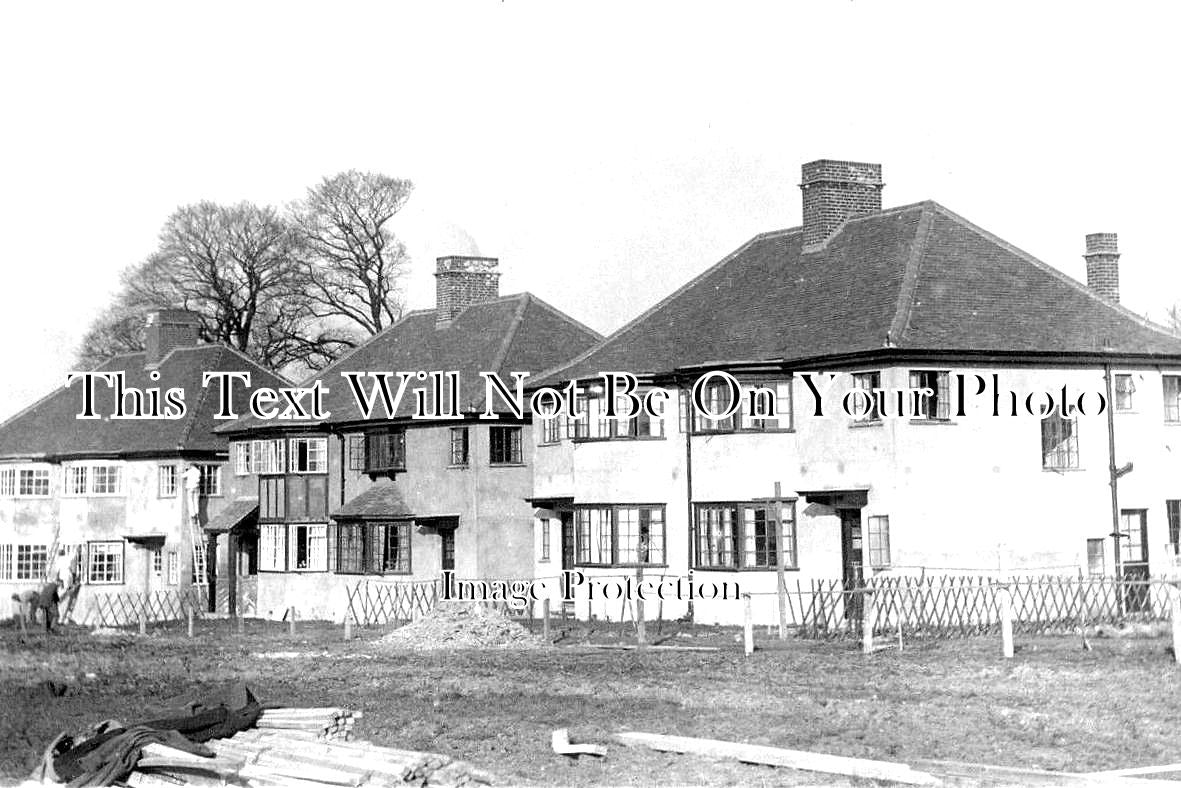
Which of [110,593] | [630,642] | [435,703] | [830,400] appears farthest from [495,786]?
[110,593]

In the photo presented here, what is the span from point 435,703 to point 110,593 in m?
40.8

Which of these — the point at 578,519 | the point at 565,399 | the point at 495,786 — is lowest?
the point at 495,786

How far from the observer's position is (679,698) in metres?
25.3

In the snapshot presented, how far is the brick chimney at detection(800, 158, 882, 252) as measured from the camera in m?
46.0

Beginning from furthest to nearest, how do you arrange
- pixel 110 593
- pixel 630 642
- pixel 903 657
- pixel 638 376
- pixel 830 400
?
pixel 110 593 < pixel 638 376 < pixel 830 400 < pixel 630 642 < pixel 903 657

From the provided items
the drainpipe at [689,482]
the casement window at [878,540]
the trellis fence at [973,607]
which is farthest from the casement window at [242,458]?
the casement window at [878,540]

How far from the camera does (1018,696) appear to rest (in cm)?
2495

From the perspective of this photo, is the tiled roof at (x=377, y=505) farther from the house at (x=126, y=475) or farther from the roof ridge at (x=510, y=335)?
the house at (x=126, y=475)

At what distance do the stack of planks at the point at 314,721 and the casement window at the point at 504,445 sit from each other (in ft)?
97.2

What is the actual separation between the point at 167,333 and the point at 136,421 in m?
4.17

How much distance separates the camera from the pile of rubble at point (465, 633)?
3712 cm

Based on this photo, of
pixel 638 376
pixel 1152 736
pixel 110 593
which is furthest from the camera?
pixel 110 593

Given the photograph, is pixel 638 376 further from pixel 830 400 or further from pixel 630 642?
pixel 630 642

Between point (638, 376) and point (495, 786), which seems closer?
point (495, 786)
